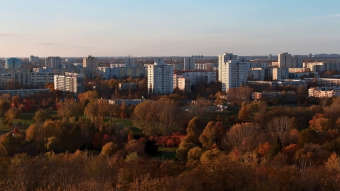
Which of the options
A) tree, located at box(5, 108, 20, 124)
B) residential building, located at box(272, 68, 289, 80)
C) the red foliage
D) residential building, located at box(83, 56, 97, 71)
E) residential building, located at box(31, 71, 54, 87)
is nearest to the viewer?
the red foliage

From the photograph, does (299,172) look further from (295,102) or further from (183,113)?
(295,102)

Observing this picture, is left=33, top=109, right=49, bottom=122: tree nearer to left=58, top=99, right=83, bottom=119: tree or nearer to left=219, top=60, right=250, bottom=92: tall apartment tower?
left=58, top=99, right=83, bottom=119: tree

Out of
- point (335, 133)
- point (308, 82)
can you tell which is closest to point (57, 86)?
point (308, 82)

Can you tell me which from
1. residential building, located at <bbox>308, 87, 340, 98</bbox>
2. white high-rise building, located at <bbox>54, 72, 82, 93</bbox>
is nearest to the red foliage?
residential building, located at <bbox>308, 87, 340, 98</bbox>

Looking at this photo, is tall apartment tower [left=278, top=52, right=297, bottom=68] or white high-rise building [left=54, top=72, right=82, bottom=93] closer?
white high-rise building [left=54, top=72, right=82, bottom=93]

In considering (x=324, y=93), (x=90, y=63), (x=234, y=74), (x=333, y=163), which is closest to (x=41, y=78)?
(x=90, y=63)

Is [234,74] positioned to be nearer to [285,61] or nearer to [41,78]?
[41,78]
